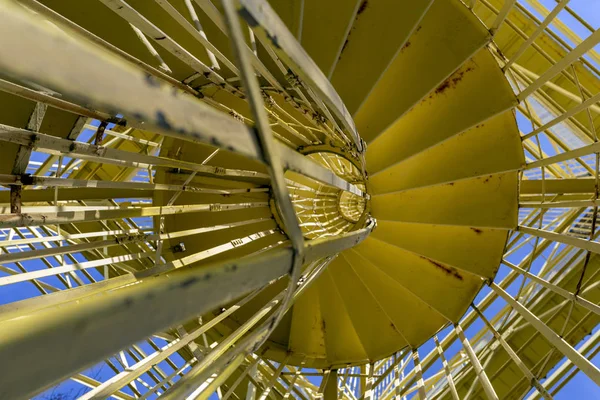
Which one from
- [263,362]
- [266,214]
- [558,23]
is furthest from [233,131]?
[558,23]

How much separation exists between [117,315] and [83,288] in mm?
2462

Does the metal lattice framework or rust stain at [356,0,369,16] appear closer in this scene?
the metal lattice framework

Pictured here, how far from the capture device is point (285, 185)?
147 centimetres

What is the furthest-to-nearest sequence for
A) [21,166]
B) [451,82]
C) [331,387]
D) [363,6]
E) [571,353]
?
[331,387] < [451,82] < [363,6] < [571,353] < [21,166]

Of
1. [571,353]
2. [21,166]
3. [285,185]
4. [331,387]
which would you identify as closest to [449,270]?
[571,353]

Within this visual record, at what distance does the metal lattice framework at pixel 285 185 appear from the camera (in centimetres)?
106

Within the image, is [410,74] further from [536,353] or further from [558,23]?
[536,353]

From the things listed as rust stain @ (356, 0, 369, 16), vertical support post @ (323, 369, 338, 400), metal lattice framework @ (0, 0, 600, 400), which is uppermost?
rust stain @ (356, 0, 369, 16)

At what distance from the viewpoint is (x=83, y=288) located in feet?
9.88

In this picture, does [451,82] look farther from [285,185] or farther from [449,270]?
[285,185]

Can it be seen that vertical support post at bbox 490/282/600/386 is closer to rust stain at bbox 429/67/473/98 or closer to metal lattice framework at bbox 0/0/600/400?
metal lattice framework at bbox 0/0/600/400

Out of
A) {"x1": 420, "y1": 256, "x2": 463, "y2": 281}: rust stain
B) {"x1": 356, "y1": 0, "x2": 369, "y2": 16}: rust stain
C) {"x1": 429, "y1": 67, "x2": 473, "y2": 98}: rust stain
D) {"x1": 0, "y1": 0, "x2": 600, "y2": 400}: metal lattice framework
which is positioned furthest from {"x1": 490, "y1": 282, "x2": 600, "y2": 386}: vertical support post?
{"x1": 356, "y1": 0, "x2": 369, "y2": 16}: rust stain

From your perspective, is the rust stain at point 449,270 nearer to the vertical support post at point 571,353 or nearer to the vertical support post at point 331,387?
the vertical support post at point 571,353

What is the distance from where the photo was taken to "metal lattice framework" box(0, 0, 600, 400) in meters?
1.06
